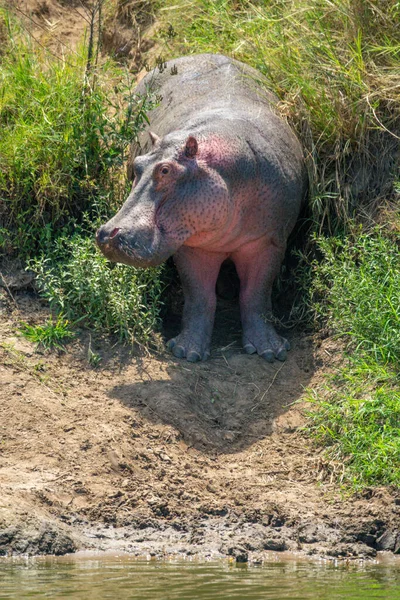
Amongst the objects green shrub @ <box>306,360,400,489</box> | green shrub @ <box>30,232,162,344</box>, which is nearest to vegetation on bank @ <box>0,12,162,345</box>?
green shrub @ <box>30,232,162,344</box>

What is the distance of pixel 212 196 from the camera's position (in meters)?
6.88

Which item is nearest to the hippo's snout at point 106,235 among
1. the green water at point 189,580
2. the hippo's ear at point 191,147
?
the hippo's ear at point 191,147

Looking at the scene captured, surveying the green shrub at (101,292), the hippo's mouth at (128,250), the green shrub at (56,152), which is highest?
the green shrub at (56,152)

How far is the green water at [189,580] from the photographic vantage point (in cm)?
482

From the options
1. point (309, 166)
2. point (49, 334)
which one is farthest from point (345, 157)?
point (49, 334)

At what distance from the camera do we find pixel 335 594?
16.0 feet

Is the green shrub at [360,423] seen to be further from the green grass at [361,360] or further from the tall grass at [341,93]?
the tall grass at [341,93]

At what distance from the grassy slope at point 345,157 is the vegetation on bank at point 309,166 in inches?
0.4

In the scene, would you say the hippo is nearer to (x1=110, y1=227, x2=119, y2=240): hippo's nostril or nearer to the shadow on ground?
(x1=110, y1=227, x2=119, y2=240): hippo's nostril

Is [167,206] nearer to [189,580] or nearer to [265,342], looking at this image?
[265,342]

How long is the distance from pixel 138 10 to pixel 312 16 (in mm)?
2323

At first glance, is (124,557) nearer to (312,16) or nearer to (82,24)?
(312,16)

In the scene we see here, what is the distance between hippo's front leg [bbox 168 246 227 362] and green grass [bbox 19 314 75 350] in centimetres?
66

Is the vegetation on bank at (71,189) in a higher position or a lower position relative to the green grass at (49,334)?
higher
